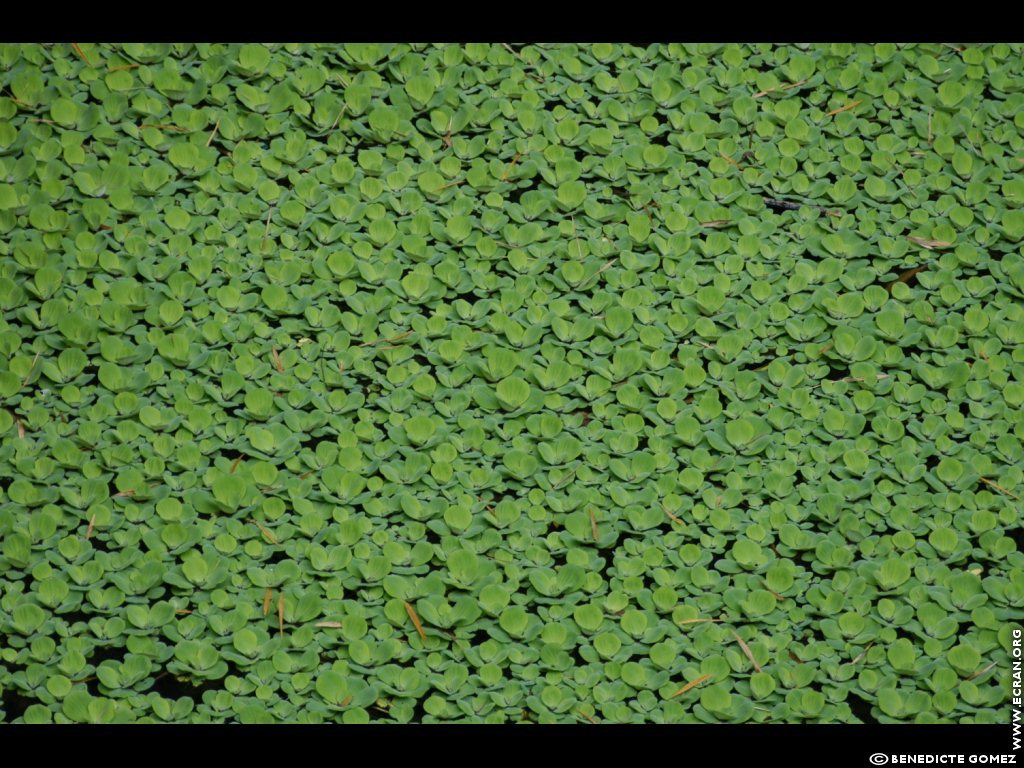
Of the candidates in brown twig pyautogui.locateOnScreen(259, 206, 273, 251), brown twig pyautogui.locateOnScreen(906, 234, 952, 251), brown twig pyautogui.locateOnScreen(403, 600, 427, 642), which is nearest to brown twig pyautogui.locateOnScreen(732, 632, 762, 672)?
brown twig pyautogui.locateOnScreen(403, 600, 427, 642)

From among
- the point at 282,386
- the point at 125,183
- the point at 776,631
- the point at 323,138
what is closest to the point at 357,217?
the point at 323,138

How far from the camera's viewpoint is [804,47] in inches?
72.6

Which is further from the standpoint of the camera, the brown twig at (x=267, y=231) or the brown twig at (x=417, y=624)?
the brown twig at (x=267, y=231)

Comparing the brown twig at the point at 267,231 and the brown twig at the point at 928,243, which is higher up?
the brown twig at the point at 928,243

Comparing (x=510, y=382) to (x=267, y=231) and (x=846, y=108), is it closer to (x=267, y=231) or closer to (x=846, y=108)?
(x=267, y=231)

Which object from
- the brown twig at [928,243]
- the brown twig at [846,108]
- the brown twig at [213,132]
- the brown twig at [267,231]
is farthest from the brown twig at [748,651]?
the brown twig at [213,132]

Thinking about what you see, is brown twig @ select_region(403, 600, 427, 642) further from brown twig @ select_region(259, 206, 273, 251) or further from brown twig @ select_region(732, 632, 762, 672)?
brown twig @ select_region(259, 206, 273, 251)

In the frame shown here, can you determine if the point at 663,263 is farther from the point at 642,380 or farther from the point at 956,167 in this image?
the point at 956,167

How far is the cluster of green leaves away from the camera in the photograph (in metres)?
1.61

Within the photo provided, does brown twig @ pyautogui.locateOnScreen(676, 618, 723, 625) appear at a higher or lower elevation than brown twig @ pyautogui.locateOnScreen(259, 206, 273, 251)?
lower

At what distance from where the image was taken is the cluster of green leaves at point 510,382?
5.28 ft

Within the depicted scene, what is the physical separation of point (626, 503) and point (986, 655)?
731 millimetres

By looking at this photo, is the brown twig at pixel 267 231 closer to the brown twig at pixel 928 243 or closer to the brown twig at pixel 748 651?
the brown twig at pixel 748 651

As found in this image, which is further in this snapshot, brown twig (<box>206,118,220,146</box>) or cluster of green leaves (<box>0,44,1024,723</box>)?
brown twig (<box>206,118,220,146</box>)
